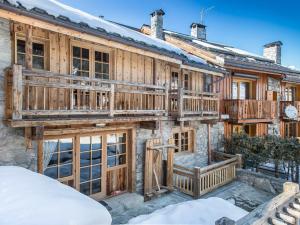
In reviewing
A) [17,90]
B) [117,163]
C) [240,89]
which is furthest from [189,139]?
[17,90]

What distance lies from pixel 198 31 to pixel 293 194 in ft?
50.6

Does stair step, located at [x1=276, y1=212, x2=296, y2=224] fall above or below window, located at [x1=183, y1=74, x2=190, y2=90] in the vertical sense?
below

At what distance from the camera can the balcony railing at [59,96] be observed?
5.28 metres

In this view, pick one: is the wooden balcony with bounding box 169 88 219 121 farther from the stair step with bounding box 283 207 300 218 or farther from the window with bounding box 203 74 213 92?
the stair step with bounding box 283 207 300 218

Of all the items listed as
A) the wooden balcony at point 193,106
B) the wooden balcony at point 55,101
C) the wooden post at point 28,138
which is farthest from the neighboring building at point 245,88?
the wooden post at point 28,138

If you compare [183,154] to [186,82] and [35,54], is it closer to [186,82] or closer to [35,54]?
[186,82]

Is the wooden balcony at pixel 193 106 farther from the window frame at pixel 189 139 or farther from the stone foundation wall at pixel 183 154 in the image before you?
the window frame at pixel 189 139

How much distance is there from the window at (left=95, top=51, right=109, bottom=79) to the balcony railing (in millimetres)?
724

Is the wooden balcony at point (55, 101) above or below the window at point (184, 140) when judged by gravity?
above

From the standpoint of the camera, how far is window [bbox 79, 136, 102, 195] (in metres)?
7.66

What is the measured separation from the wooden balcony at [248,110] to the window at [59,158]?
8.91 metres

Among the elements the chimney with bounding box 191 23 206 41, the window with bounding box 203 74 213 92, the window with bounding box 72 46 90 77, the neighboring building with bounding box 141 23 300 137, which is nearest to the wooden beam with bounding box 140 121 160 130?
the window with bounding box 72 46 90 77

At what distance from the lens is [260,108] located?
44.9 ft

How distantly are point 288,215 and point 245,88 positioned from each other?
37.3 feet
